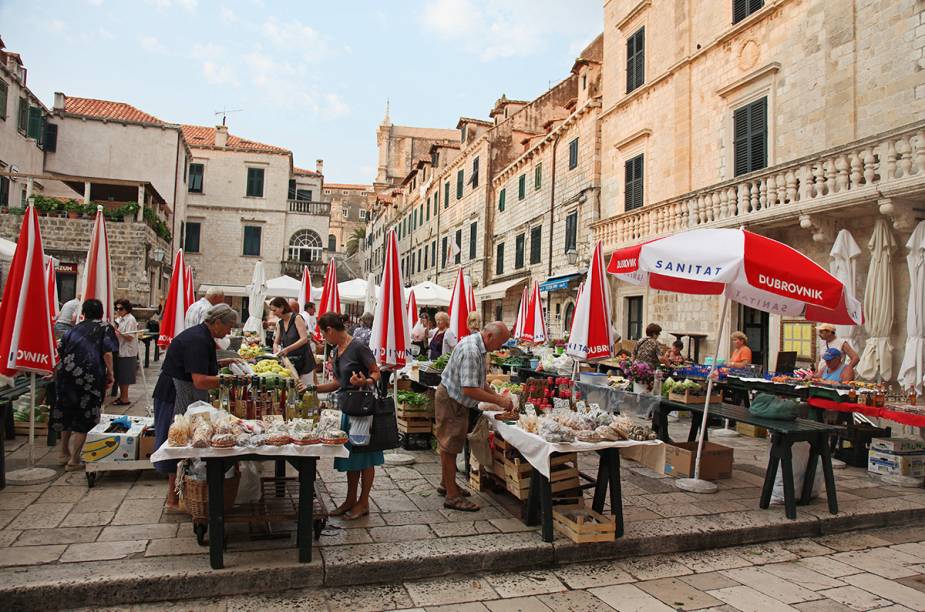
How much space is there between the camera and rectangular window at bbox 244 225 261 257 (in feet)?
118

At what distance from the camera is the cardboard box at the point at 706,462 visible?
253 inches

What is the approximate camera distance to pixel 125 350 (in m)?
A: 9.27

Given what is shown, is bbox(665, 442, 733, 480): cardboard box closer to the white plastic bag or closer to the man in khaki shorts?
the white plastic bag

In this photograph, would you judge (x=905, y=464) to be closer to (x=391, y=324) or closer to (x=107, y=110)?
(x=391, y=324)

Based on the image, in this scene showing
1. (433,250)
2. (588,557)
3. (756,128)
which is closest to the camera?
(588,557)

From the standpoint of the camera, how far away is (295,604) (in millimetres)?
3602

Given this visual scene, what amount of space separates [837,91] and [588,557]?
418 inches

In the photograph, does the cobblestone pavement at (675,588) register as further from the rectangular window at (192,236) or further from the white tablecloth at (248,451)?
the rectangular window at (192,236)

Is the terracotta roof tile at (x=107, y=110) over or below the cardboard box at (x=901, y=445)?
over

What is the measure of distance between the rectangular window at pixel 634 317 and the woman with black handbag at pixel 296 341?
10.9 meters

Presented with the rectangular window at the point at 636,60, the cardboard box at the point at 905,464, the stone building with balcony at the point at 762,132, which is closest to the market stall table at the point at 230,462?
the cardboard box at the point at 905,464

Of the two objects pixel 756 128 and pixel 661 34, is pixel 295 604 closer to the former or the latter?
pixel 756 128

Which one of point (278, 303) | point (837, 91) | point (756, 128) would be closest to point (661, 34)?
point (756, 128)

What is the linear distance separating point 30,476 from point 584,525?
5.08m
